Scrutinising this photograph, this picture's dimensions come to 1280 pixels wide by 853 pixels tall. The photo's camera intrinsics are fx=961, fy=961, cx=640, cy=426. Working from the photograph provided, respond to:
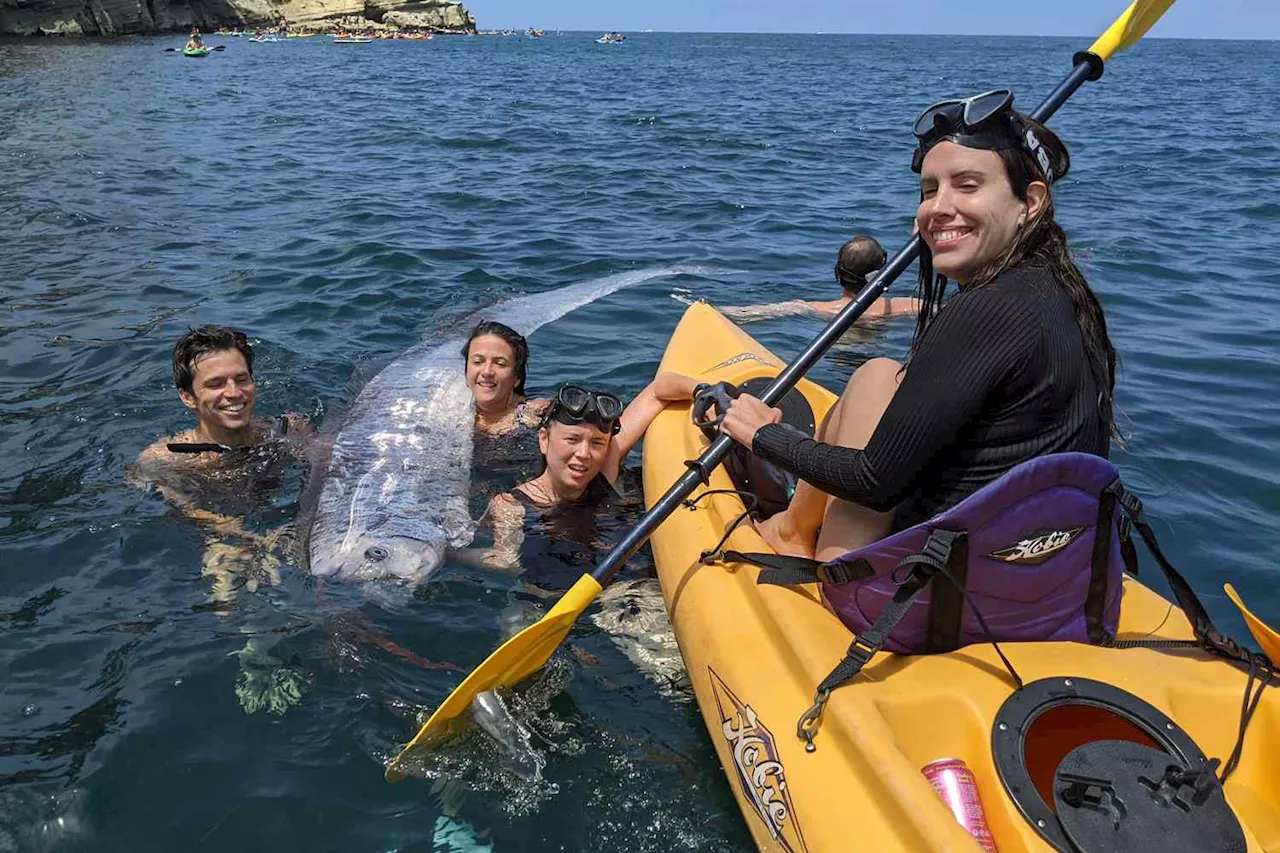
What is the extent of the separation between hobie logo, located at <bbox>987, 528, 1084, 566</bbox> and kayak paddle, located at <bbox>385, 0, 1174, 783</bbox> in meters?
1.33

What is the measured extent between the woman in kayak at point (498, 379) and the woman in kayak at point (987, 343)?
3.27 meters

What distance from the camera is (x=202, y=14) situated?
70.8 meters

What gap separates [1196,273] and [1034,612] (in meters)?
8.95

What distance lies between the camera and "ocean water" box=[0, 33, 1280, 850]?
3547 millimetres

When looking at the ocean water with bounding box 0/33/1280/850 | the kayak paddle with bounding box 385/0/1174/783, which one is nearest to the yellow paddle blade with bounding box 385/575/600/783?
the kayak paddle with bounding box 385/0/1174/783

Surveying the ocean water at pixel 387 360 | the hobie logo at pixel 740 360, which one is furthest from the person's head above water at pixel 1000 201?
the hobie logo at pixel 740 360

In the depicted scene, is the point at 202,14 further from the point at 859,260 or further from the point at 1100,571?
the point at 1100,571

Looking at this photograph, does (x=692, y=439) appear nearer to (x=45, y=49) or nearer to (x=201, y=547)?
(x=201, y=547)

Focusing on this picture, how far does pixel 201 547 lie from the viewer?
197 inches

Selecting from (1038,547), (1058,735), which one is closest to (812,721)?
(1058,735)

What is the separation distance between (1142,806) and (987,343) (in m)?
1.27

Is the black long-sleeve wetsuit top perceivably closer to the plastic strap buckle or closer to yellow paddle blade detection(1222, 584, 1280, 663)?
the plastic strap buckle

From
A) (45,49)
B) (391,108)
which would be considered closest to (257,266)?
(391,108)

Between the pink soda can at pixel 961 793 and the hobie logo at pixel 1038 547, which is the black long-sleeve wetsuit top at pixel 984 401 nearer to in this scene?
the hobie logo at pixel 1038 547
